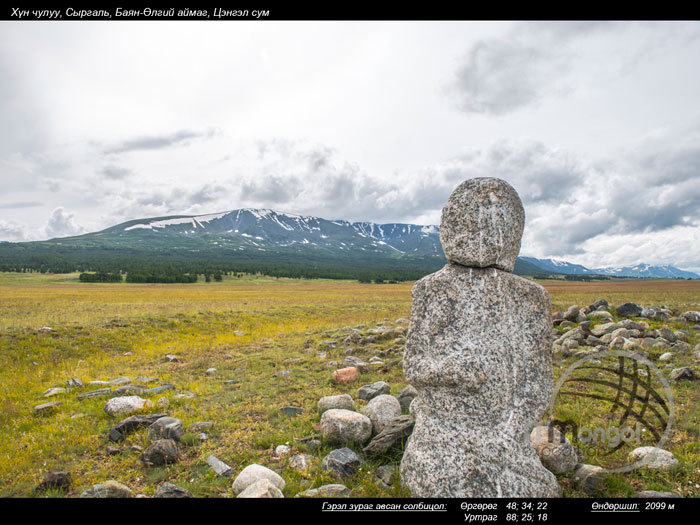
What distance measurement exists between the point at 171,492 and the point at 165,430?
239 cm

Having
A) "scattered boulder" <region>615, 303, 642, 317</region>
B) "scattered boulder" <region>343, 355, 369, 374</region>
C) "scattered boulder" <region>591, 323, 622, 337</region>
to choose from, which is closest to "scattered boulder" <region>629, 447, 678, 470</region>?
"scattered boulder" <region>343, 355, 369, 374</region>

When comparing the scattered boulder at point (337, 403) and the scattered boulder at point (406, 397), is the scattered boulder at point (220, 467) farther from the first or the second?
the scattered boulder at point (406, 397)

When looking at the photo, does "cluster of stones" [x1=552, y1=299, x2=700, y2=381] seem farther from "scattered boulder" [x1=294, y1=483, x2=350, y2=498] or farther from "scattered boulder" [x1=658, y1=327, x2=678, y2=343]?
"scattered boulder" [x1=294, y1=483, x2=350, y2=498]

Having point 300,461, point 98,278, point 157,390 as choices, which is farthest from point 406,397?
point 98,278

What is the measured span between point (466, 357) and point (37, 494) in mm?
7078

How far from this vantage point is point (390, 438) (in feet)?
21.3

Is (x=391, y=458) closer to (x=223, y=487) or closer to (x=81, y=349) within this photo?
(x=223, y=487)

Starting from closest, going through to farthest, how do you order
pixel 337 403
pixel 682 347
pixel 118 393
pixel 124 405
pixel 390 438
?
pixel 390 438 < pixel 337 403 < pixel 124 405 < pixel 118 393 < pixel 682 347

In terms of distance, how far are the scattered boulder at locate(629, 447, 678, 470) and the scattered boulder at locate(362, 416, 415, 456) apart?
12.4 ft

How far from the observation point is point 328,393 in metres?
10.2

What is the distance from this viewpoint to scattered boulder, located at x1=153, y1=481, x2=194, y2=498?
5.27m

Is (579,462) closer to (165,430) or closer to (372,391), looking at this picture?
(372,391)
